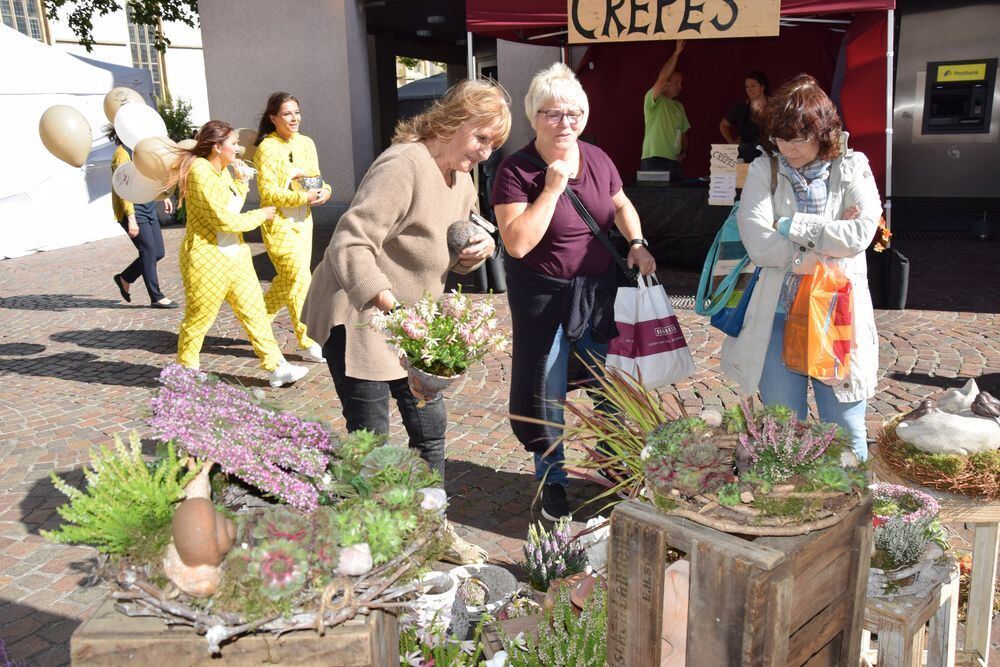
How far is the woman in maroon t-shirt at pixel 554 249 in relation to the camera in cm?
319

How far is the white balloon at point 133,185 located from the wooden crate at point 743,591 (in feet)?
20.8

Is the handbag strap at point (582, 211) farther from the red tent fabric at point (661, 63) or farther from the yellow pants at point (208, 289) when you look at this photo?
the red tent fabric at point (661, 63)

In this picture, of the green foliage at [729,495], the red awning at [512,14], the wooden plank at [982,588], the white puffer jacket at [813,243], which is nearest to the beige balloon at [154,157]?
the red awning at [512,14]

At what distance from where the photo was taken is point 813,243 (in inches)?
121

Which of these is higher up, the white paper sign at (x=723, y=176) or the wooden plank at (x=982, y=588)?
the white paper sign at (x=723, y=176)

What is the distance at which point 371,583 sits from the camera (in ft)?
5.69

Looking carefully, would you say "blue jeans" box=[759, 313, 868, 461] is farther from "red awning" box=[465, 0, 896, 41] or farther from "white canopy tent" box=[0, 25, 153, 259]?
"white canopy tent" box=[0, 25, 153, 259]

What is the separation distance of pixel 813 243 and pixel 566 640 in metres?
1.70

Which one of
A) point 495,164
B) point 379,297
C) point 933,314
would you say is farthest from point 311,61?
point 379,297

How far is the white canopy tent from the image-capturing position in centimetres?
1213

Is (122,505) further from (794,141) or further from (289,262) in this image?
(289,262)

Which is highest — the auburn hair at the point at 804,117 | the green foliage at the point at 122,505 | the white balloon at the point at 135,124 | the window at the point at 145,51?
Answer: the window at the point at 145,51

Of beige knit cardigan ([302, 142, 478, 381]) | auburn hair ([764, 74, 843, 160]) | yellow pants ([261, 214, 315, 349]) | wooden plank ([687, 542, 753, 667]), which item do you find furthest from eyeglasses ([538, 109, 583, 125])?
yellow pants ([261, 214, 315, 349])

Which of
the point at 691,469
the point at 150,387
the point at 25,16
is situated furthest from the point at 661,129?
the point at 25,16
